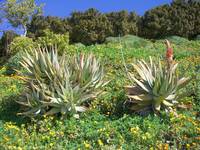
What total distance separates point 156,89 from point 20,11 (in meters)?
29.3

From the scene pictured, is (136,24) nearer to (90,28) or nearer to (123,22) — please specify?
(123,22)

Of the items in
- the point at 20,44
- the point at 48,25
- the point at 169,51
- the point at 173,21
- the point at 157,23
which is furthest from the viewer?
the point at 48,25

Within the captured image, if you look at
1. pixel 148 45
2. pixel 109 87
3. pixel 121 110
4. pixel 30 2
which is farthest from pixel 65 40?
pixel 30 2

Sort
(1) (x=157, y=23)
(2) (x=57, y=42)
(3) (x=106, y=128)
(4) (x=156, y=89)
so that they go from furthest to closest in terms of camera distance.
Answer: (1) (x=157, y=23), (2) (x=57, y=42), (4) (x=156, y=89), (3) (x=106, y=128)

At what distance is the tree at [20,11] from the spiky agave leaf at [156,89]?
28269mm

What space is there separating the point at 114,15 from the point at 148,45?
7.70 meters

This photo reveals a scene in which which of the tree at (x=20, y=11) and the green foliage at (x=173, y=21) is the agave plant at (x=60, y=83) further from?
the tree at (x=20, y=11)

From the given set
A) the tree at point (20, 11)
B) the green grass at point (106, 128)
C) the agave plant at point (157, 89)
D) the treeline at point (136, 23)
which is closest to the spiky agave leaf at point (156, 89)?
the agave plant at point (157, 89)

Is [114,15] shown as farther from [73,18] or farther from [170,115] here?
[170,115]

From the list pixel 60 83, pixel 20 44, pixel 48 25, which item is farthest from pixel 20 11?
pixel 60 83

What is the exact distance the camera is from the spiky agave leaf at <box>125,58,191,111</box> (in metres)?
9.18

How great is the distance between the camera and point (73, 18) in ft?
92.6

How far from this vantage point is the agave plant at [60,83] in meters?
9.35

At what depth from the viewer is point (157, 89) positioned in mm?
9203
